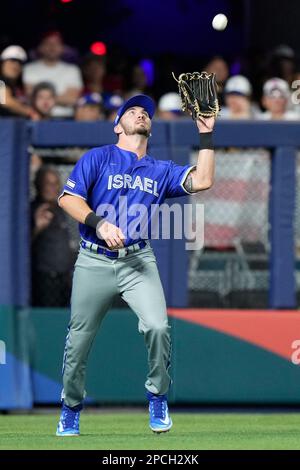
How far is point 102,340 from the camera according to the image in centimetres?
869

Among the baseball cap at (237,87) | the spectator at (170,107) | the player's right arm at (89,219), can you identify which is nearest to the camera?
the player's right arm at (89,219)

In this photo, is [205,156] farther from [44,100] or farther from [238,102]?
[238,102]

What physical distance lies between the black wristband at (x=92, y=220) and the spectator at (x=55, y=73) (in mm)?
4913

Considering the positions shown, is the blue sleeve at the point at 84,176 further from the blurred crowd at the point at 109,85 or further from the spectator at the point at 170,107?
the spectator at the point at 170,107

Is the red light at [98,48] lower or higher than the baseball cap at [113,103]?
higher

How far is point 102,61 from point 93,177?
5.34 meters

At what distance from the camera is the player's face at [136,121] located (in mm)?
6848

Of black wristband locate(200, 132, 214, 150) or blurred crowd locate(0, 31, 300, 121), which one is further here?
blurred crowd locate(0, 31, 300, 121)

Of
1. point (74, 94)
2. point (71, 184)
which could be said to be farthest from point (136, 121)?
point (74, 94)

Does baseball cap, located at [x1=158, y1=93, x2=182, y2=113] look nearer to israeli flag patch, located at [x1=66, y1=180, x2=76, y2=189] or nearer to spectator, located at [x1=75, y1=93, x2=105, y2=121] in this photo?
spectator, located at [x1=75, y1=93, x2=105, y2=121]

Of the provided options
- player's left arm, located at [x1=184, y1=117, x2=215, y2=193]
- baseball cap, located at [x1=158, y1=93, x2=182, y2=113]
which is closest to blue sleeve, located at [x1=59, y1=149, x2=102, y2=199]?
player's left arm, located at [x1=184, y1=117, x2=215, y2=193]

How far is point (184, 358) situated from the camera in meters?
8.65

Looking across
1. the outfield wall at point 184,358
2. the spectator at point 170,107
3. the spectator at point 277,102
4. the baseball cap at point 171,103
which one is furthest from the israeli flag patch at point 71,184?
the baseball cap at point 171,103

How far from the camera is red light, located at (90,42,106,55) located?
42.6 ft
